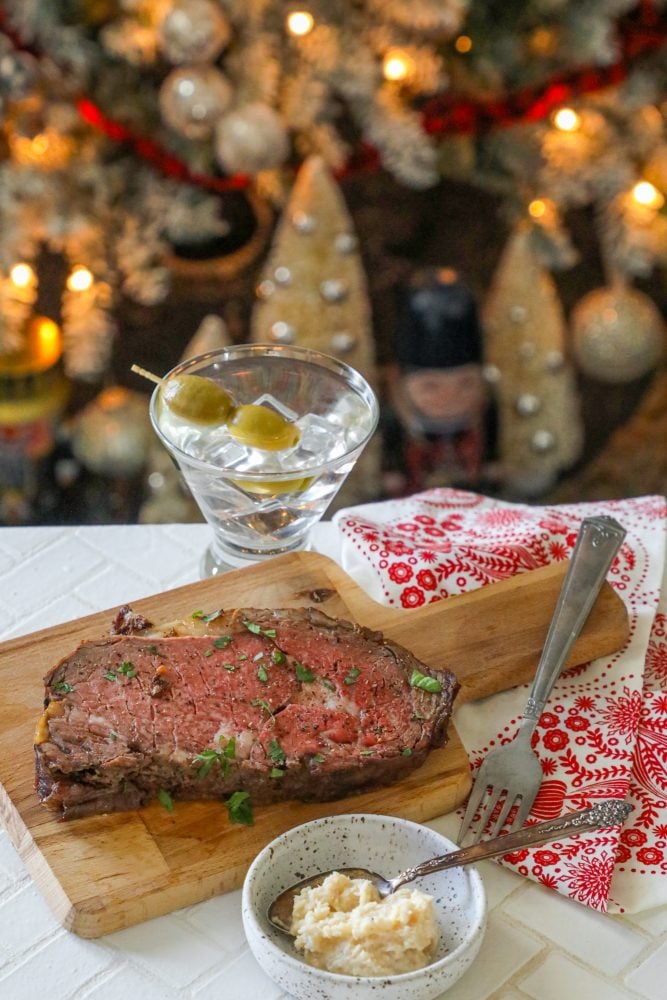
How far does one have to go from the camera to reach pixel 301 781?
151 cm

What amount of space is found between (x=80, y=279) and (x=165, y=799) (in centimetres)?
185

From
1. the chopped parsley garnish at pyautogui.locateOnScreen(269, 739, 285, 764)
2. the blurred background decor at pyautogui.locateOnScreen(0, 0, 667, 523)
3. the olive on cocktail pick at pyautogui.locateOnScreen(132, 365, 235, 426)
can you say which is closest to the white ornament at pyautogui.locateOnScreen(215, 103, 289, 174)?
the blurred background decor at pyautogui.locateOnScreen(0, 0, 667, 523)

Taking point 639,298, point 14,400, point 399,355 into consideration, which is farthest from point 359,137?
point 14,400

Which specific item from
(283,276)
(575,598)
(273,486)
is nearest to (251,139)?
(283,276)

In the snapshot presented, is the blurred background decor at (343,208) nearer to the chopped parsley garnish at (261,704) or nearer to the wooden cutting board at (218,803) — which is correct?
the wooden cutting board at (218,803)

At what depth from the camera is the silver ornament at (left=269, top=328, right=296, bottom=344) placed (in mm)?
3156

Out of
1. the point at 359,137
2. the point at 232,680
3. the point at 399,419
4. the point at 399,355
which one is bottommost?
the point at 399,419

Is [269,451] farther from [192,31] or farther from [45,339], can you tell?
[45,339]

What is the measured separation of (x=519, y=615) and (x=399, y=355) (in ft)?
4.88

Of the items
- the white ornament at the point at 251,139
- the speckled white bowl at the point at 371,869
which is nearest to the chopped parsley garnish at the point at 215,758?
the speckled white bowl at the point at 371,869

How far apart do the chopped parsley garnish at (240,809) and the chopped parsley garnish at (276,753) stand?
0.06 meters

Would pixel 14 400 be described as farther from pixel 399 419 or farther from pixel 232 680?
pixel 232 680

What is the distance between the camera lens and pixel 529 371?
3363mm

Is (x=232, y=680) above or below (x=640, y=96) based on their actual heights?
below
